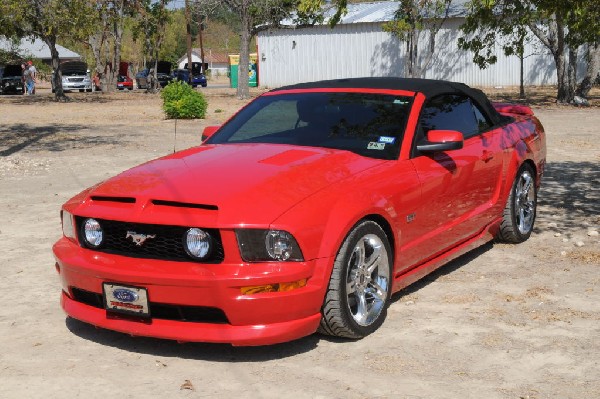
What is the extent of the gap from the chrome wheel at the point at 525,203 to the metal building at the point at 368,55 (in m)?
35.6

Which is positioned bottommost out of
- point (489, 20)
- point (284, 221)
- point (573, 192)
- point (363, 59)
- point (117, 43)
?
point (573, 192)

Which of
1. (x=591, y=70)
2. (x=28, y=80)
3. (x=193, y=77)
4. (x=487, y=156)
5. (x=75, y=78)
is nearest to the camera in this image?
(x=487, y=156)

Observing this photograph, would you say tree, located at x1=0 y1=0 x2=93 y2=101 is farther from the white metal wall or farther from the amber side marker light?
the amber side marker light

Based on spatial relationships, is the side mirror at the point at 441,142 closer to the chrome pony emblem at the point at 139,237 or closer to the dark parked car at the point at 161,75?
the chrome pony emblem at the point at 139,237

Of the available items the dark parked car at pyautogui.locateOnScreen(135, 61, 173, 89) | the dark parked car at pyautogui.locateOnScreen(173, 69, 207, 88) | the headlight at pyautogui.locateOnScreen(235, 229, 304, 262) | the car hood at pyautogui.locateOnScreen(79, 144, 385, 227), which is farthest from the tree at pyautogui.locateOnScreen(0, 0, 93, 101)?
the headlight at pyautogui.locateOnScreen(235, 229, 304, 262)

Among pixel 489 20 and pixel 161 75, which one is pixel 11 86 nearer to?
pixel 161 75

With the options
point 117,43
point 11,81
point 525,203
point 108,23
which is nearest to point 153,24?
point 117,43

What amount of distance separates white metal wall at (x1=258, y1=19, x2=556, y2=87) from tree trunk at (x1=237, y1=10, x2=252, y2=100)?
8712 mm

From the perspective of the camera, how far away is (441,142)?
6.17 metres

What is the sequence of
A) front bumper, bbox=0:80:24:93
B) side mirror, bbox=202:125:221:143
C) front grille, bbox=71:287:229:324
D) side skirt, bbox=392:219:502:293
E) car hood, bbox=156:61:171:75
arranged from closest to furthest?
front grille, bbox=71:287:229:324
side skirt, bbox=392:219:502:293
side mirror, bbox=202:125:221:143
front bumper, bbox=0:80:24:93
car hood, bbox=156:61:171:75

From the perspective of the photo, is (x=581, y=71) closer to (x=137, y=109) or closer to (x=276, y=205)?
(x=137, y=109)

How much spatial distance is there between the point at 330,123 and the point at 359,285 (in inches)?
54.8

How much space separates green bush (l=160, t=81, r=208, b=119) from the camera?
Answer: 81.2ft

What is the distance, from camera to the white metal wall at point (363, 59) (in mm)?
44469
